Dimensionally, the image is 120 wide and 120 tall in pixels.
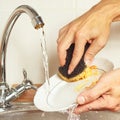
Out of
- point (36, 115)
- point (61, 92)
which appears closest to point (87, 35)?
point (61, 92)

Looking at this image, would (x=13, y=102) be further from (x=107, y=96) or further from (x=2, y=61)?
(x=107, y=96)

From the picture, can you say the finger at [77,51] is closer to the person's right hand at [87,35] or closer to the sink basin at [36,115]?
the person's right hand at [87,35]

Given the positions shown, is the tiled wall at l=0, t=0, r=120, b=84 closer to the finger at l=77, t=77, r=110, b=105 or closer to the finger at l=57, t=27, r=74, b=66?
the finger at l=57, t=27, r=74, b=66

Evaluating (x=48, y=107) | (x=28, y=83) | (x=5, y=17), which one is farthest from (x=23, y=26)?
(x=48, y=107)

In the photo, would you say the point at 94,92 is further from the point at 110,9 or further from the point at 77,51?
the point at 110,9

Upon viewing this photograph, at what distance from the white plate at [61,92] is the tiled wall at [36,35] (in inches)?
6.8

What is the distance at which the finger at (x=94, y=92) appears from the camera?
0.55 meters

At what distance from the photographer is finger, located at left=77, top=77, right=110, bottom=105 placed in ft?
1.79

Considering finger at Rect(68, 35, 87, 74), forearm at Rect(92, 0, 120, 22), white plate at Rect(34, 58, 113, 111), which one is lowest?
white plate at Rect(34, 58, 113, 111)

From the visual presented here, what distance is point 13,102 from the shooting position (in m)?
0.81

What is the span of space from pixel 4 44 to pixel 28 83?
131 millimetres

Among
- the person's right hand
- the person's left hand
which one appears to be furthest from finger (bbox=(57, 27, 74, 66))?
the person's left hand

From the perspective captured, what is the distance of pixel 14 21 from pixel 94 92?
0.25m

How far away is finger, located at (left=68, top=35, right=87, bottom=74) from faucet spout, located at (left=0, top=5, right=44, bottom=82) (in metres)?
0.10
